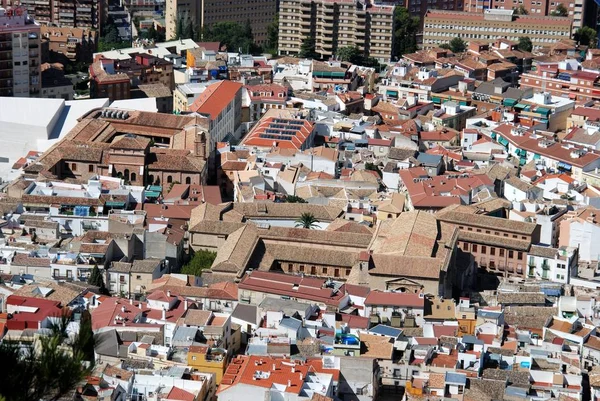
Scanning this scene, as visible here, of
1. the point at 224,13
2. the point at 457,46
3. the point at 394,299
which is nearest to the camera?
the point at 394,299

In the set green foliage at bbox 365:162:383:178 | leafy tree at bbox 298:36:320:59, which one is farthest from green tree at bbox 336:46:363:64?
green foliage at bbox 365:162:383:178

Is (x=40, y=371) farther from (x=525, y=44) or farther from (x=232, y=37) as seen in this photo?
(x=525, y=44)

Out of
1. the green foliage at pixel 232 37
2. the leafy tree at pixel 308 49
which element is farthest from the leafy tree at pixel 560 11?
the green foliage at pixel 232 37

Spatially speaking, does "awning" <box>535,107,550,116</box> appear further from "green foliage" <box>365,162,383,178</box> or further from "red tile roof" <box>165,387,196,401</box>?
"red tile roof" <box>165,387,196,401</box>

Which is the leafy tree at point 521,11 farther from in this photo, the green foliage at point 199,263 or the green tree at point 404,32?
the green foliage at point 199,263

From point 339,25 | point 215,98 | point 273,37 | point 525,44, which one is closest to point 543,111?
point 215,98

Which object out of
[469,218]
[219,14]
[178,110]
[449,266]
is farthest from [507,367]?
[219,14]
